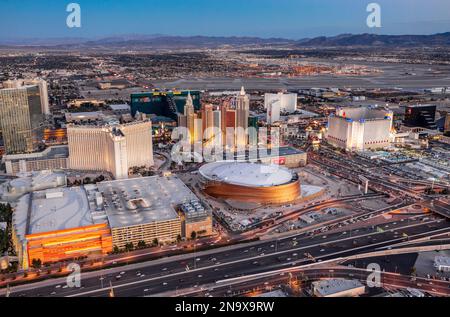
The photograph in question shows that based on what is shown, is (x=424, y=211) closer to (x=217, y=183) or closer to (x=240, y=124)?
(x=217, y=183)

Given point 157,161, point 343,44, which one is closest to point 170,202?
point 157,161

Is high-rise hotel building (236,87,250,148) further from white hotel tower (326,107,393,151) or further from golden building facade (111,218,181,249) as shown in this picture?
golden building facade (111,218,181,249)

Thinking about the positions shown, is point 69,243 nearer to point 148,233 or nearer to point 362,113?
point 148,233

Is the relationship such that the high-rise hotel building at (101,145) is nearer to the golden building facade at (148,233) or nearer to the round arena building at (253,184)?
the round arena building at (253,184)

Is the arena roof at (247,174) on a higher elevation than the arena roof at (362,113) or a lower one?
lower

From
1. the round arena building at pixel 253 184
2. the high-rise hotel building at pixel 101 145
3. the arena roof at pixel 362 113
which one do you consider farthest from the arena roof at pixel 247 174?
the arena roof at pixel 362 113
